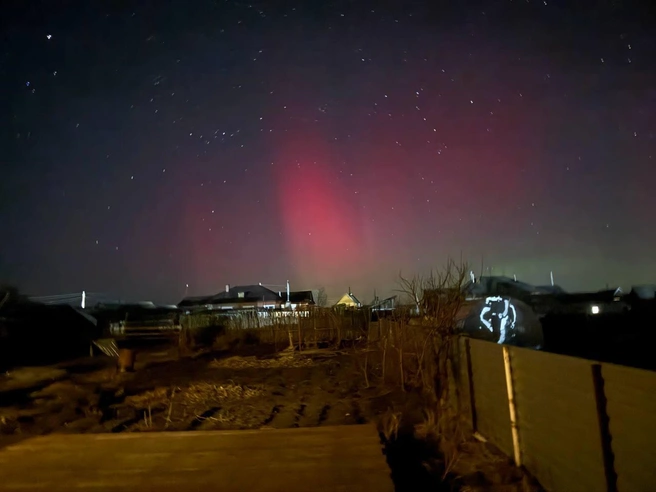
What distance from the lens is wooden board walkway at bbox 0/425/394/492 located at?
5.18 m

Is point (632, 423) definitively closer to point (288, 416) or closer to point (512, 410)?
point (512, 410)

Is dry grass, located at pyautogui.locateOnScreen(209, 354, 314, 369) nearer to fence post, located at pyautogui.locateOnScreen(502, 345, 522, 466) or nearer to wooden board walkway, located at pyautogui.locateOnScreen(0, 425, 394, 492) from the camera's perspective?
wooden board walkway, located at pyautogui.locateOnScreen(0, 425, 394, 492)

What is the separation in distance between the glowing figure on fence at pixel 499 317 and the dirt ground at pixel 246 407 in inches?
76.4

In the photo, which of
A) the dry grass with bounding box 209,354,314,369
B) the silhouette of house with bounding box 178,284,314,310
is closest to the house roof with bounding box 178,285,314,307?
the silhouette of house with bounding box 178,284,314,310

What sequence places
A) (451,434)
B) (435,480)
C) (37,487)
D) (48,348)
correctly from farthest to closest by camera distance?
(48,348) → (451,434) → (435,480) → (37,487)

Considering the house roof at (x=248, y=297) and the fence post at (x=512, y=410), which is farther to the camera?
the house roof at (x=248, y=297)

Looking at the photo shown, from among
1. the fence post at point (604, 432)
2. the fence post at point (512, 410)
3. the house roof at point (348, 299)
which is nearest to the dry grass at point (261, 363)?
the fence post at point (512, 410)

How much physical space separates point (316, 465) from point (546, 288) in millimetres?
57630

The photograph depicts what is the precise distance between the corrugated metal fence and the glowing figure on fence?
3.58 m

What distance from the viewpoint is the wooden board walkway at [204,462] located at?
5.18m

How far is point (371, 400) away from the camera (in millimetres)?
11211

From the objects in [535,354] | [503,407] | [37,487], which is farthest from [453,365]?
[37,487]

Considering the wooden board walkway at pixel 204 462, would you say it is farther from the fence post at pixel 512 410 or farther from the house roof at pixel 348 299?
the house roof at pixel 348 299

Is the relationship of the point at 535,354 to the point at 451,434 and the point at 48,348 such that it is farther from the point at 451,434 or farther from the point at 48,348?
the point at 48,348
